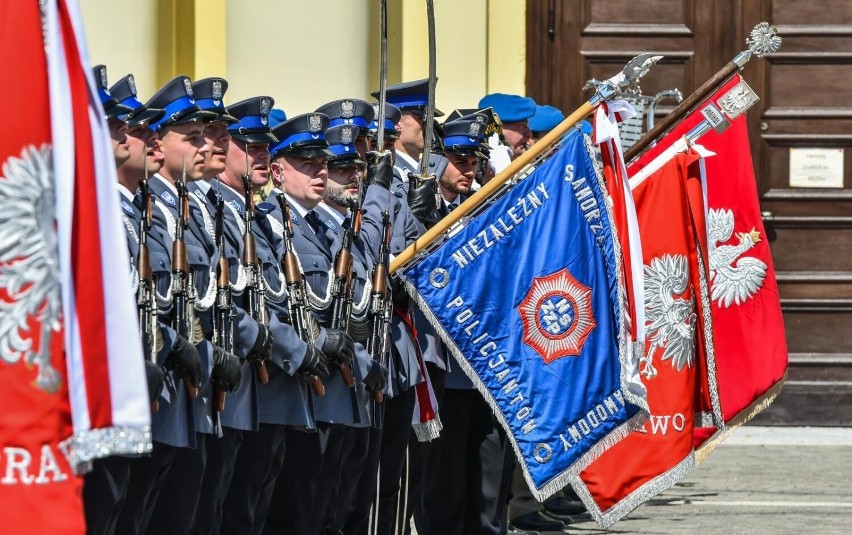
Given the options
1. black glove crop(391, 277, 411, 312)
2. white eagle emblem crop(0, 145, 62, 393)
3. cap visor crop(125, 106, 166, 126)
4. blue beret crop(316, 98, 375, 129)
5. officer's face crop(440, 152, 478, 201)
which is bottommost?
black glove crop(391, 277, 411, 312)

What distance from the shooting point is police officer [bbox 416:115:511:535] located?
769 centimetres

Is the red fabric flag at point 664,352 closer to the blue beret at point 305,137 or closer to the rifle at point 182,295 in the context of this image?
the blue beret at point 305,137

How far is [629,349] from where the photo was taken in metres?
→ 7.28

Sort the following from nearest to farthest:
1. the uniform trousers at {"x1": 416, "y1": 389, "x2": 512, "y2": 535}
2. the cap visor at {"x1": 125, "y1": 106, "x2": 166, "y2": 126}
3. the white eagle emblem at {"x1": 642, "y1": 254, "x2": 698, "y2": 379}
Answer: the cap visor at {"x1": 125, "y1": 106, "x2": 166, "y2": 126} < the uniform trousers at {"x1": 416, "y1": 389, "x2": 512, "y2": 535} < the white eagle emblem at {"x1": 642, "y1": 254, "x2": 698, "y2": 379}

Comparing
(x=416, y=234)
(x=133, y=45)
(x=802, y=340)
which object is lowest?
(x=802, y=340)

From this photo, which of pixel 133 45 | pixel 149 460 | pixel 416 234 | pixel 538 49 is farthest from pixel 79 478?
pixel 538 49

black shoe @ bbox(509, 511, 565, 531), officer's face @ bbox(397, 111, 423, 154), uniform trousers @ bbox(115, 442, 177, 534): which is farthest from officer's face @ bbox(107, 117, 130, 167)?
black shoe @ bbox(509, 511, 565, 531)

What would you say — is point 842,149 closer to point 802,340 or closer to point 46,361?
point 802,340

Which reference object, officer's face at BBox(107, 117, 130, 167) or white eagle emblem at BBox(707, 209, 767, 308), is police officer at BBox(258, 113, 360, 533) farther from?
white eagle emblem at BBox(707, 209, 767, 308)

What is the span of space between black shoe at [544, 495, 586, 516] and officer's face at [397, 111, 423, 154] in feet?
8.68

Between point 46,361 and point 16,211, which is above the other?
point 16,211

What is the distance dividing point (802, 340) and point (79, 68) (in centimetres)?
989

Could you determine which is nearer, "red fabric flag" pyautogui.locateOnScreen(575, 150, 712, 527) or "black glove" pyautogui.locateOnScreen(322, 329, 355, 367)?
"black glove" pyautogui.locateOnScreen(322, 329, 355, 367)

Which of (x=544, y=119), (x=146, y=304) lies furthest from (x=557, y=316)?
(x=544, y=119)
